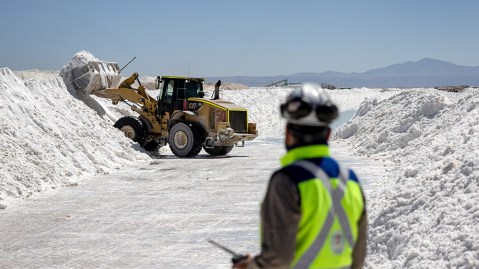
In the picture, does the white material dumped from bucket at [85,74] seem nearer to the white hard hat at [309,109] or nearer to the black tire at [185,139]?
the black tire at [185,139]

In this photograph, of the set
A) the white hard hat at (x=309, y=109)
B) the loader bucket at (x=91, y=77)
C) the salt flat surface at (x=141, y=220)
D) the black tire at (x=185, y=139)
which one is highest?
the loader bucket at (x=91, y=77)

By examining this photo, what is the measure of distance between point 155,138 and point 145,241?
12.7 metres

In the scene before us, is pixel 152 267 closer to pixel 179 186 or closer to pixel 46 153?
pixel 179 186

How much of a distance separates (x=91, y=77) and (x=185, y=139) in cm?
479

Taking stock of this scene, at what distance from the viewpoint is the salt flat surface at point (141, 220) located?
8.88m

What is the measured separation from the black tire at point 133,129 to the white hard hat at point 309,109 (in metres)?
19.4

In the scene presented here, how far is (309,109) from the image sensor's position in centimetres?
283

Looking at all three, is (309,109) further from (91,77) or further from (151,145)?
(91,77)

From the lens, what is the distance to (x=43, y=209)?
12.3 m

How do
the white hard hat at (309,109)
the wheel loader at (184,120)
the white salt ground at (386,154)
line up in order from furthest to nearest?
1. the wheel loader at (184,120)
2. the white salt ground at (386,154)
3. the white hard hat at (309,109)

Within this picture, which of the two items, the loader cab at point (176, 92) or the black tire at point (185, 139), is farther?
the loader cab at point (176, 92)

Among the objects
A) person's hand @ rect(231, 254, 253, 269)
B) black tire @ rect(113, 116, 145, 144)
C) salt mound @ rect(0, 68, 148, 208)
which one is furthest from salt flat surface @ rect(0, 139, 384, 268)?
person's hand @ rect(231, 254, 253, 269)

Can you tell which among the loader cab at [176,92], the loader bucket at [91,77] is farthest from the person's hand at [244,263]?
the loader bucket at [91,77]

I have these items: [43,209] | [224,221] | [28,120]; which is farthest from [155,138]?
[224,221]
